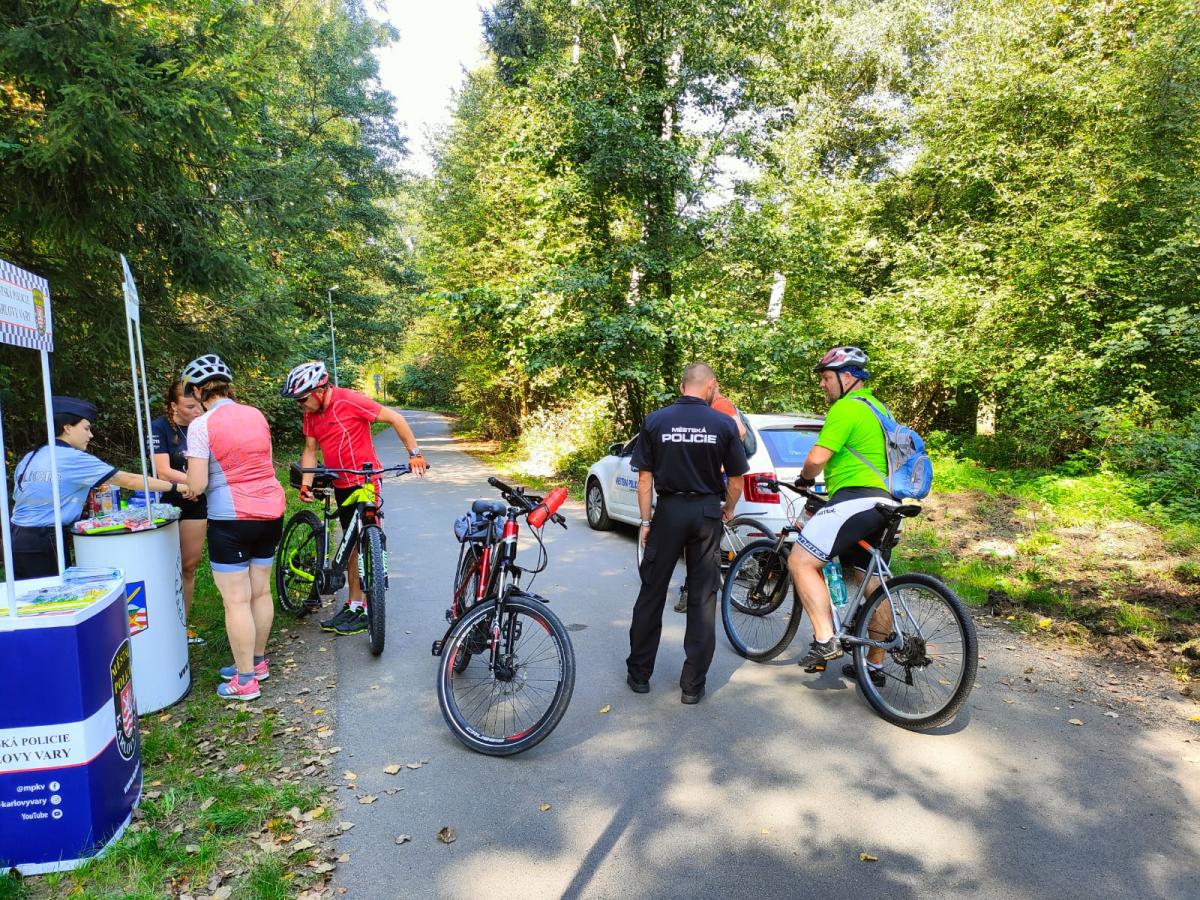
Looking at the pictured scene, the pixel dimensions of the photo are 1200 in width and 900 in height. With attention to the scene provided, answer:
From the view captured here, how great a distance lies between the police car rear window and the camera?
6.91 m

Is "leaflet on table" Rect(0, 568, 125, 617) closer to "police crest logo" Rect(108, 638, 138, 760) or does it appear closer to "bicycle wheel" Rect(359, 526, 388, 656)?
"police crest logo" Rect(108, 638, 138, 760)

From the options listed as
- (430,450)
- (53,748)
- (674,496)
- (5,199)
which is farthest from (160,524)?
(430,450)

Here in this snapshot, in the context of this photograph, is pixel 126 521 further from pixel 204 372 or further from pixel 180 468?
pixel 180 468

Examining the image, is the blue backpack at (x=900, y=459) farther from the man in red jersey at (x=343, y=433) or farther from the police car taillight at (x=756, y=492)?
the man in red jersey at (x=343, y=433)

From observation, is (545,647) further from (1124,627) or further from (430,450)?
(430,450)

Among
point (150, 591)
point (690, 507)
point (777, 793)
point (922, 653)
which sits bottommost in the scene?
point (777, 793)

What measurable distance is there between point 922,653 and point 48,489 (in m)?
5.29

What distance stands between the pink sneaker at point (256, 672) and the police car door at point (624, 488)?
4.92m

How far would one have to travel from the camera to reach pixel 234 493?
4.35 metres

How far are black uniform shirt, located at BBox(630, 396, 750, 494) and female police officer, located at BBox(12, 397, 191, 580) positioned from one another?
11.1 feet

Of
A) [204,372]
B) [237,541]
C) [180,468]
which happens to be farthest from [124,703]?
[180,468]

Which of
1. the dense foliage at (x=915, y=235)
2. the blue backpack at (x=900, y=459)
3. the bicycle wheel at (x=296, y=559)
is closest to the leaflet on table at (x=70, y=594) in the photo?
the bicycle wheel at (x=296, y=559)

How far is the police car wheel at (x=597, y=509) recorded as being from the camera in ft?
32.3

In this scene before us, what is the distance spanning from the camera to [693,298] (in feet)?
39.5
